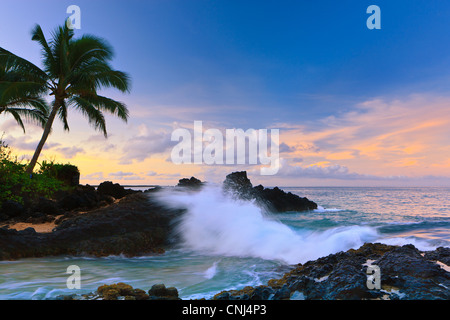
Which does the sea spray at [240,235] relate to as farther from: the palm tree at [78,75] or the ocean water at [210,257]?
the palm tree at [78,75]

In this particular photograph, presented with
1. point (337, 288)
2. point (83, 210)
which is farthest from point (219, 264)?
point (83, 210)

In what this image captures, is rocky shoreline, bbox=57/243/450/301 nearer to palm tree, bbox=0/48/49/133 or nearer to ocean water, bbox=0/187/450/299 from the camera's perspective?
ocean water, bbox=0/187/450/299

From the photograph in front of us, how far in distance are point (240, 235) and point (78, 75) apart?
13.3 metres

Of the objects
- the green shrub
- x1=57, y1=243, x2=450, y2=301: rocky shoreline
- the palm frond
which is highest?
the palm frond

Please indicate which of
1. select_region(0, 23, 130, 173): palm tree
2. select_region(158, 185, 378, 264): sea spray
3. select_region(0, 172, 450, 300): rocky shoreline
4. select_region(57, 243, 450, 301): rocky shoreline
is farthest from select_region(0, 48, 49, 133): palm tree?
select_region(57, 243, 450, 301): rocky shoreline

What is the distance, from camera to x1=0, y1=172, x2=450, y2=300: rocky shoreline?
12.8ft

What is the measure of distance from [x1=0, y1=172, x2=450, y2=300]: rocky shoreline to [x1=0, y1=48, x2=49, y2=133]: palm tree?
7.16m

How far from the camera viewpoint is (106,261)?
6.34m

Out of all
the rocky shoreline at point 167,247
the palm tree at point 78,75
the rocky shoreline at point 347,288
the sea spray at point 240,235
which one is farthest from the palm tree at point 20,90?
the rocky shoreline at point 347,288

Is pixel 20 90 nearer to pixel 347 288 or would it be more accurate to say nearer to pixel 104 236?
pixel 104 236

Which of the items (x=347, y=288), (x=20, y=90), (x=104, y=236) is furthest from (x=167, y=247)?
(x=20, y=90)

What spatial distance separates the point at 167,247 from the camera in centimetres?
795

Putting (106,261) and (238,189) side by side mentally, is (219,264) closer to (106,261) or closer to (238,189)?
(106,261)

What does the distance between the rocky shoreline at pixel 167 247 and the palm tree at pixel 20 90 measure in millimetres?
7157
